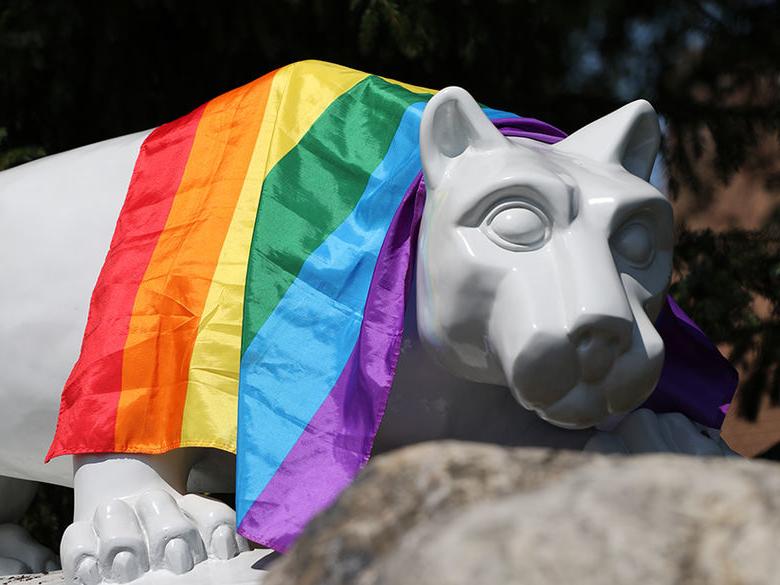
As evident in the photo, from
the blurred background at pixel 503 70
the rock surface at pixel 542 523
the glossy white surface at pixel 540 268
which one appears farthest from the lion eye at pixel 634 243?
the blurred background at pixel 503 70

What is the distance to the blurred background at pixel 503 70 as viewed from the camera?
4.30 m

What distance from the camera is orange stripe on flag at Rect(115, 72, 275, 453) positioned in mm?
2752

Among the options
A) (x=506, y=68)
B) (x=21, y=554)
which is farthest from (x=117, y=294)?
(x=506, y=68)

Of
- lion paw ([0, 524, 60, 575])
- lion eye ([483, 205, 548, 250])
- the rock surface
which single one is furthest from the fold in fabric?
the rock surface

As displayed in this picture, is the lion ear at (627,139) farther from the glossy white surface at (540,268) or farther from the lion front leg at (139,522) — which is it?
the lion front leg at (139,522)

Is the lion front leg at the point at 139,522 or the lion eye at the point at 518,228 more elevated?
the lion eye at the point at 518,228

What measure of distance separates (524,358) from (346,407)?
1.67 ft

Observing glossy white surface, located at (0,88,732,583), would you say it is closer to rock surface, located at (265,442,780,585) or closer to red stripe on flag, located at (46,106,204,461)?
red stripe on flag, located at (46,106,204,461)

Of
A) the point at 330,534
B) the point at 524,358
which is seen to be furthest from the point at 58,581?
the point at 330,534

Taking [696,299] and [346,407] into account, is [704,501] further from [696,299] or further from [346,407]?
[696,299]

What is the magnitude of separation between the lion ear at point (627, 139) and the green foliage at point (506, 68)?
61.6 inches

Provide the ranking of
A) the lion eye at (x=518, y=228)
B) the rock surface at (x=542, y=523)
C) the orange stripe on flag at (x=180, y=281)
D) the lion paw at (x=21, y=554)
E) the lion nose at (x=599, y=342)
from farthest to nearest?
the lion paw at (x=21, y=554)
the orange stripe on flag at (x=180, y=281)
the lion eye at (x=518, y=228)
the lion nose at (x=599, y=342)
the rock surface at (x=542, y=523)

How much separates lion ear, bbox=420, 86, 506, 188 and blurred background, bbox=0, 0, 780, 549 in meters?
1.68

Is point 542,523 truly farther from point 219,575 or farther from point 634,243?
point 219,575
